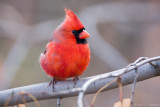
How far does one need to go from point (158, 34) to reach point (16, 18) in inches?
117

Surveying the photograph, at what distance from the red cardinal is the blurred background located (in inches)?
96.1

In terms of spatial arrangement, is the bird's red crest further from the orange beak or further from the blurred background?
the blurred background

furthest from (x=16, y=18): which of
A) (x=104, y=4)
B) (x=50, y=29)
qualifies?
(x=104, y=4)

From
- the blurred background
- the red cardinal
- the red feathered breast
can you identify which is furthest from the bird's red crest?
the blurred background

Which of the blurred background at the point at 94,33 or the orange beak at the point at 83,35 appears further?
the blurred background at the point at 94,33

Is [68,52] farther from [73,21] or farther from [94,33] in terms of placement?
[94,33]

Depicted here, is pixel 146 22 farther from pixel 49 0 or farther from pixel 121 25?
pixel 49 0

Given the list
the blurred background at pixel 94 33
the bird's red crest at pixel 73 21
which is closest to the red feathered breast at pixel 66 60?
the bird's red crest at pixel 73 21

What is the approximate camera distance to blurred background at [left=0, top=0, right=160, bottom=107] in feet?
19.3

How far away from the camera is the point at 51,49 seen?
302 cm

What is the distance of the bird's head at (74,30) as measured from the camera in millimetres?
3000

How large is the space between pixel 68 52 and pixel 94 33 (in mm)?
2574

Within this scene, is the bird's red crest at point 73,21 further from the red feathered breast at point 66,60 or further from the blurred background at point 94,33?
the blurred background at point 94,33

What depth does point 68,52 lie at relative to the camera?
2.92m
